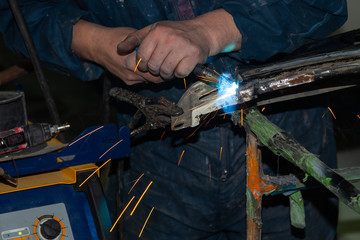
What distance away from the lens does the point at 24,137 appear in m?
1.36

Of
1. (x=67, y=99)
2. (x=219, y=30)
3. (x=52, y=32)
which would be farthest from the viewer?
(x=67, y=99)

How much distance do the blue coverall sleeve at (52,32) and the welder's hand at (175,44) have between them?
36 cm

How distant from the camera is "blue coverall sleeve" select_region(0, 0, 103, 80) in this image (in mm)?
1689

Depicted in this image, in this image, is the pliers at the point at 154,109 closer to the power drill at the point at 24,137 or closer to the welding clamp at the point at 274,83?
the welding clamp at the point at 274,83

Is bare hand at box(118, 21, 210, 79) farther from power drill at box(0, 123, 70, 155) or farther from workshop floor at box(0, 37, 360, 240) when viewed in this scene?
workshop floor at box(0, 37, 360, 240)

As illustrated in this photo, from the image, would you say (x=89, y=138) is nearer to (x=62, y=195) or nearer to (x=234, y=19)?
(x=62, y=195)

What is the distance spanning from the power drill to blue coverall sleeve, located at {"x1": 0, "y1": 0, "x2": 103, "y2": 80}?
37 cm

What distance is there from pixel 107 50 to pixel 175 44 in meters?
0.31

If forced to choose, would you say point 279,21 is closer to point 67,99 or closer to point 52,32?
point 52,32

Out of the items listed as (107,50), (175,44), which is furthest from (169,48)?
(107,50)

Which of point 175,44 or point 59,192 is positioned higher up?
point 175,44

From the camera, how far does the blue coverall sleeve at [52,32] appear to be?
5.54 feet

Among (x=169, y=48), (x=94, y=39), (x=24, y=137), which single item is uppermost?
(x=94, y=39)

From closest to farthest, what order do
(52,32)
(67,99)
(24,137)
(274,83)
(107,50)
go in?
1. (274,83)
2. (24,137)
3. (107,50)
4. (52,32)
5. (67,99)
